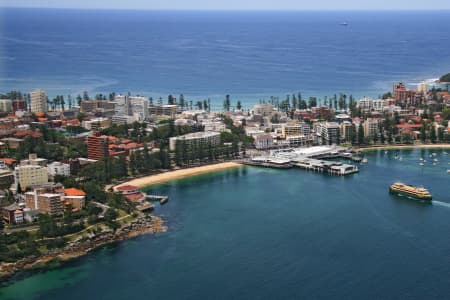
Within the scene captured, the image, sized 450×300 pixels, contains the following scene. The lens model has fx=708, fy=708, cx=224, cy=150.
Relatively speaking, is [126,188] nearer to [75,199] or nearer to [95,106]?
[75,199]

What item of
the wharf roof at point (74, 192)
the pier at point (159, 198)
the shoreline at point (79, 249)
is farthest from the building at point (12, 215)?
the pier at point (159, 198)

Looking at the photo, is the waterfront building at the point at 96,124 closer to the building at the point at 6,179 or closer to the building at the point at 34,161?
the building at the point at 34,161

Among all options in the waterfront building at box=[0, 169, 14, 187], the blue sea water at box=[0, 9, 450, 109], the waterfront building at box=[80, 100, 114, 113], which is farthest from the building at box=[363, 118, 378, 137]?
the waterfront building at box=[0, 169, 14, 187]

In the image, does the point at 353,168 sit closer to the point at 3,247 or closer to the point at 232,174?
the point at 232,174

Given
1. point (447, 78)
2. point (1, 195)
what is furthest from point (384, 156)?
point (447, 78)

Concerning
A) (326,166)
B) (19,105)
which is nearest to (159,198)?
(326,166)

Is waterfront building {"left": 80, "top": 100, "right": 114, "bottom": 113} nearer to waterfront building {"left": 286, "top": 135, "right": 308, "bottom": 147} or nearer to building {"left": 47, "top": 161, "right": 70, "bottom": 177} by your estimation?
waterfront building {"left": 286, "top": 135, "right": 308, "bottom": 147}
